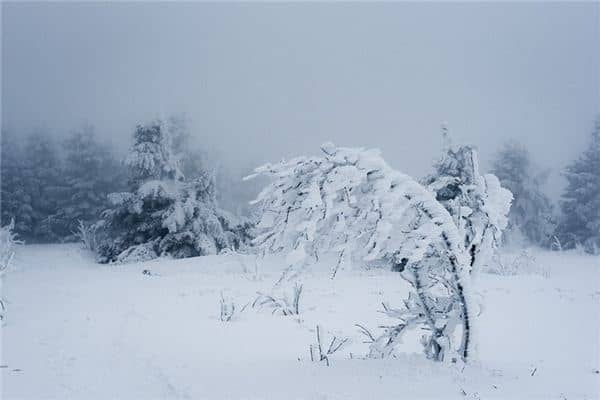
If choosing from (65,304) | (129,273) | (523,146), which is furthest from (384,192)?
(523,146)

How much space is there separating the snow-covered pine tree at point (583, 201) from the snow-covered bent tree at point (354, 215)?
33.6 m

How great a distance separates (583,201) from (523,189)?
5035mm

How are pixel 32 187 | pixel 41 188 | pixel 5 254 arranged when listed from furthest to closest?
pixel 41 188, pixel 32 187, pixel 5 254

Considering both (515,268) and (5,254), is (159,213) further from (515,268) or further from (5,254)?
(515,268)

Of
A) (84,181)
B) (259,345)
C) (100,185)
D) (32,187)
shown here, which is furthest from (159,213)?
(259,345)

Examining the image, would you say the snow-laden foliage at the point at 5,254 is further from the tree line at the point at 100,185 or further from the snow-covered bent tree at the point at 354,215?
the tree line at the point at 100,185

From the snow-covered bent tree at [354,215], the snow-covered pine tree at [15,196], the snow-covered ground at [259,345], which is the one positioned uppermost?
the snow-covered bent tree at [354,215]

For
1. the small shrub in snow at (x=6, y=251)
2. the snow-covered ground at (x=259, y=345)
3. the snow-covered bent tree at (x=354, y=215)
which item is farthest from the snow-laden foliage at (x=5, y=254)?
the snow-covered bent tree at (x=354, y=215)

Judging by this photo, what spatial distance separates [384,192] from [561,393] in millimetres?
3246

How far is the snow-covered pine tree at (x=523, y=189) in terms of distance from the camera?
38406 mm

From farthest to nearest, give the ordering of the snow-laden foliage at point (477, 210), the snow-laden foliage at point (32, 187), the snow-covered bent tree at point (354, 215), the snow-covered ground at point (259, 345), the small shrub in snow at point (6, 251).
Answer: the snow-laden foliage at point (32, 187) → the small shrub in snow at point (6, 251) → the snow-laden foliage at point (477, 210) → the snow-covered ground at point (259, 345) → the snow-covered bent tree at point (354, 215)

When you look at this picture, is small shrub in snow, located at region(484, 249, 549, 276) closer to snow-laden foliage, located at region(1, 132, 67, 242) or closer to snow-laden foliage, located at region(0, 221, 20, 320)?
snow-laden foliage, located at region(0, 221, 20, 320)

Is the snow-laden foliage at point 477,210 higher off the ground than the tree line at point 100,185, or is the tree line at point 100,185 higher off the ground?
the snow-laden foliage at point 477,210

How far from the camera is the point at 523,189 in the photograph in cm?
3853
